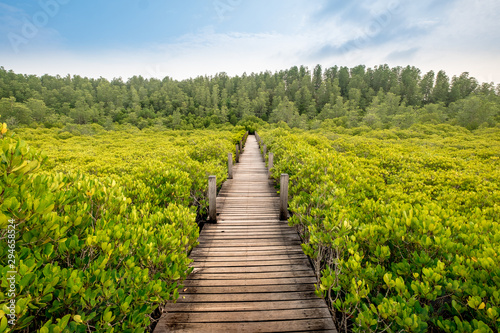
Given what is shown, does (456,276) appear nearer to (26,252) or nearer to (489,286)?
(489,286)

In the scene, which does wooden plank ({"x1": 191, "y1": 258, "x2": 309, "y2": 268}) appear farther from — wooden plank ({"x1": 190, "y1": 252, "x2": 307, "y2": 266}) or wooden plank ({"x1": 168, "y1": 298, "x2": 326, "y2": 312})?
wooden plank ({"x1": 168, "y1": 298, "x2": 326, "y2": 312})

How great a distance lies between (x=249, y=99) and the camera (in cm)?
8519

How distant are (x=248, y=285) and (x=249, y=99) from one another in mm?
86400

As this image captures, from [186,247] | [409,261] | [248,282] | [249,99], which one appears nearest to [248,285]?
[248,282]

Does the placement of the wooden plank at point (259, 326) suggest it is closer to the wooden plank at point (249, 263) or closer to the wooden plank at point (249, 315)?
the wooden plank at point (249, 315)

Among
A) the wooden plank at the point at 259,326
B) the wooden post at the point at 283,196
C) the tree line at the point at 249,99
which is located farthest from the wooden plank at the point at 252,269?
the tree line at the point at 249,99

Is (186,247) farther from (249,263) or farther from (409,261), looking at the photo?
(409,261)

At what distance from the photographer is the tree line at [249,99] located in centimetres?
5931

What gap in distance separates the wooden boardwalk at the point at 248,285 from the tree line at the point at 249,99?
48.6 meters

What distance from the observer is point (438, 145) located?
754 inches

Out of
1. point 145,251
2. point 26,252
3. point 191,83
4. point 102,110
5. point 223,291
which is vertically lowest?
point 223,291

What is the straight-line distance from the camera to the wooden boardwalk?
304 cm

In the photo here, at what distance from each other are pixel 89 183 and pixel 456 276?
4288 mm

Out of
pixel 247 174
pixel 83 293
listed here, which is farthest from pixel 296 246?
pixel 247 174
